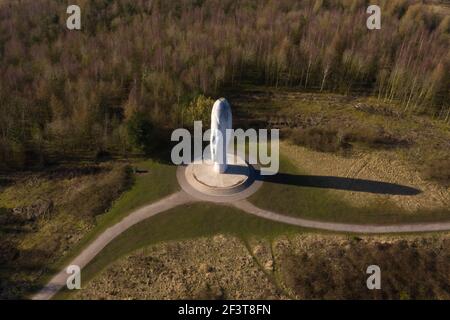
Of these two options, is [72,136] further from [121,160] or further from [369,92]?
[369,92]

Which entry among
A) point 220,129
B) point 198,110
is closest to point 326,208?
point 220,129

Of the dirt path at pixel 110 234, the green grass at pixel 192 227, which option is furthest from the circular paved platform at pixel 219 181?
the green grass at pixel 192 227

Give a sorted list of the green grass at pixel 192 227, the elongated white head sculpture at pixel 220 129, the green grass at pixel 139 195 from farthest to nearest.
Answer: the elongated white head sculpture at pixel 220 129 → the green grass at pixel 139 195 → the green grass at pixel 192 227

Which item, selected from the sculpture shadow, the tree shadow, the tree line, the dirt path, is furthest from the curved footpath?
the tree line

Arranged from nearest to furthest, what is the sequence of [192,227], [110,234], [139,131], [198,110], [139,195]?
1. [110,234]
2. [192,227]
3. [139,195]
4. [139,131]
5. [198,110]

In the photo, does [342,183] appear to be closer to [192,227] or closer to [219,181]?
[219,181]

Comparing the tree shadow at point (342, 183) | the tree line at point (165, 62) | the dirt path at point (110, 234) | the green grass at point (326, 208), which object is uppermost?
the tree line at point (165, 62)

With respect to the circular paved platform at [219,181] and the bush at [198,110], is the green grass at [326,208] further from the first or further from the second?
the bush at [198,110]
